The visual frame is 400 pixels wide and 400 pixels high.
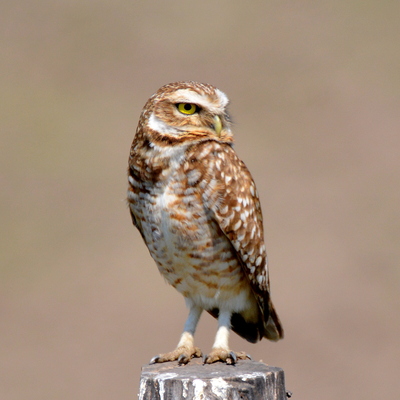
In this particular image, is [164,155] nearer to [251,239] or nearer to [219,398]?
[251,239]

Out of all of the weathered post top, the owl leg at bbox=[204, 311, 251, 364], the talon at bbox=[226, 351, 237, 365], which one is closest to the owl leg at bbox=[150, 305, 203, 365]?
the owl leg at bbox=[204, 311, 251, 364]

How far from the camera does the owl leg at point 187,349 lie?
3.67 metres

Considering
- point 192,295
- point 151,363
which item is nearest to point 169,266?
point 192,295

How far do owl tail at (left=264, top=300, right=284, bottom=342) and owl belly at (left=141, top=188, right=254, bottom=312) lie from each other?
180mm

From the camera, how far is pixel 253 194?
13.0ft

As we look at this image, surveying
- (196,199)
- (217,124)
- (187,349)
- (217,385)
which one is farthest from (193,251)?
(217,385)

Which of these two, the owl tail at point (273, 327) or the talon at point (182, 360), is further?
the owl tail at point (273, 327)

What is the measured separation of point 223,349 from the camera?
11.9 feet

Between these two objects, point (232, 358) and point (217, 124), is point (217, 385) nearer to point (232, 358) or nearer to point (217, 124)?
point (232, 358)

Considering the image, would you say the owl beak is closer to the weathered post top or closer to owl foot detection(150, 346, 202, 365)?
owl foot detection(150, 346, 202, 365)

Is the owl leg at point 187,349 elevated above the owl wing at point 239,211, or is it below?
below

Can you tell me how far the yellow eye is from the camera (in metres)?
3.69

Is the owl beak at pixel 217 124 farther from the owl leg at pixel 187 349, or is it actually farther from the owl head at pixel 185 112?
the owl leg at pixel 187 349

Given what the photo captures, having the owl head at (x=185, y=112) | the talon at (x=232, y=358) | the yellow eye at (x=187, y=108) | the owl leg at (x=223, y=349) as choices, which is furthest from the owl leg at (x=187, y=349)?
the yellow eye at (x=187, y=108)
